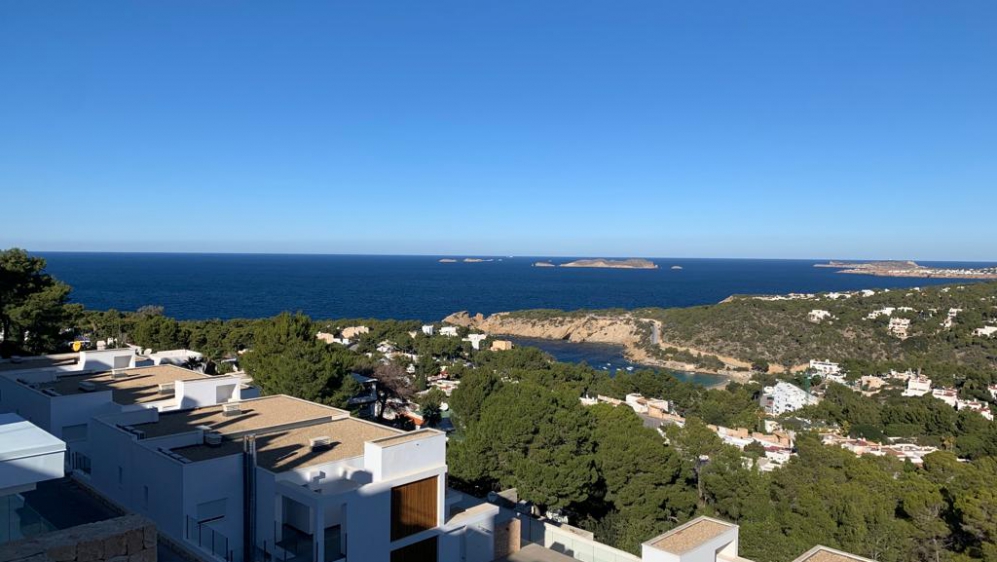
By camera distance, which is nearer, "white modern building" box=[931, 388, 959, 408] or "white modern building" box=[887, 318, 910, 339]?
"white modern building" box=[931, 388, 959, 408]

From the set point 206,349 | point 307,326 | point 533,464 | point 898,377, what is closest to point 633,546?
point 533,464

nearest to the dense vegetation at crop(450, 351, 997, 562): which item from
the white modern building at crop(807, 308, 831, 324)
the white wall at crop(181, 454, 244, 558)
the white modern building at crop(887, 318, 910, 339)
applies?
the white wall at crop(181, 454, 244, 558)

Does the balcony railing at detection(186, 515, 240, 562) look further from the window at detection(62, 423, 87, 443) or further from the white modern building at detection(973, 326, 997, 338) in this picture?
the white modern building at detection(973, 326, 997, 338)

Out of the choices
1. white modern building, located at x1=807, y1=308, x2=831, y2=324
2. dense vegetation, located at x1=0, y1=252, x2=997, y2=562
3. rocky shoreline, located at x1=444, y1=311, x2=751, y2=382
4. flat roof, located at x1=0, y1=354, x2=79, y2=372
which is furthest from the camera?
rocky shoreline, located at x1=444, y1=311, x2=751, y2=382

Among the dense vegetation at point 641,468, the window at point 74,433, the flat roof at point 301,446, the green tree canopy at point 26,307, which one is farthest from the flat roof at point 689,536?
the green tree canopy at point 26,307

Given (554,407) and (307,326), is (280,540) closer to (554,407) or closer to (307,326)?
(554,407)

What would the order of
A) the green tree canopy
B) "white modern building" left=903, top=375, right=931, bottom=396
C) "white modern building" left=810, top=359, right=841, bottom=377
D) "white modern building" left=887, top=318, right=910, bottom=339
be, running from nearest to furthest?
the green tree canopy → "white modern building" left=903, top=375, right=931, bottom=396 → "white modern building" left=810, top=359, right=841, bottom=377 → "white modern building" left=887, top=318, right=910, bottom=339
